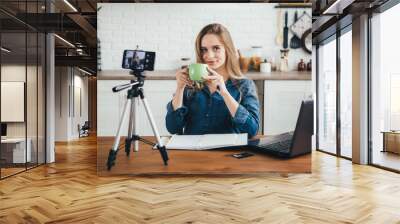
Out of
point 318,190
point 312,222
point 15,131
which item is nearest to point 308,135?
point 318,190

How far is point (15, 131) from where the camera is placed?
6129 millimetres

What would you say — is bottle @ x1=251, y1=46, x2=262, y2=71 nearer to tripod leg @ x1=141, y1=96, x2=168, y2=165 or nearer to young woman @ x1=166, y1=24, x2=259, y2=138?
young woman @ x1=166, y1=24, x2=259, y2=138

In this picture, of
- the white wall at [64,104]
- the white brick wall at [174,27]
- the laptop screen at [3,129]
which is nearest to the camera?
the white brick wall at [174,27]

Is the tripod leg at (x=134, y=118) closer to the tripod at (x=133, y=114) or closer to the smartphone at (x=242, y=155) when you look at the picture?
the tripod at (x=133, y=114)

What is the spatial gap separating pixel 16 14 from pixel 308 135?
4.63 metres

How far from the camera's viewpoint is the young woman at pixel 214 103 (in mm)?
5512

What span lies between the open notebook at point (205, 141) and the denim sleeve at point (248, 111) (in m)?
0.12

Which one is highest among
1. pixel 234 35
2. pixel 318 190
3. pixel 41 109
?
pixel 234 35

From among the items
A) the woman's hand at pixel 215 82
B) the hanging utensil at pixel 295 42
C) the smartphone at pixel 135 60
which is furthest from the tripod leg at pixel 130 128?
the hanging utensil at pixel 295 42

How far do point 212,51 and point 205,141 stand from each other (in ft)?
4.20

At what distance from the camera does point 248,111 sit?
18.2ft

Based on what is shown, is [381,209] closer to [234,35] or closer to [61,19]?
[234,35]

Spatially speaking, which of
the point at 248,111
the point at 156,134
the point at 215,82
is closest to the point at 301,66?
the point at 248,111

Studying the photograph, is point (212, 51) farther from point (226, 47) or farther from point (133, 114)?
point (133, 114)
